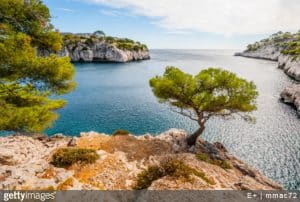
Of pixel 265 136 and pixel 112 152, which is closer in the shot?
pixel 112 152

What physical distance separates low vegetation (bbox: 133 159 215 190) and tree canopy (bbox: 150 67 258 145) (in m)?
8.48

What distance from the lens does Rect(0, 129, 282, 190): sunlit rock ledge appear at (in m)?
13.9

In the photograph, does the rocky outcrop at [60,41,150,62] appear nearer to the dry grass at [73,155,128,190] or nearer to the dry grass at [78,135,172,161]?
the dry grass at [78,135,172,161]

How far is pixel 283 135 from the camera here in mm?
37906

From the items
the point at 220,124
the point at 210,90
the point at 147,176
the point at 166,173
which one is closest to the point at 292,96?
the point at 220,124

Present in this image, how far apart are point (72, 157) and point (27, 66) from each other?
712 cm

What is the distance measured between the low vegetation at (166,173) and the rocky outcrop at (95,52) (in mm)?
125807

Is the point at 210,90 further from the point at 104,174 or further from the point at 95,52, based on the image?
the point at 95,52

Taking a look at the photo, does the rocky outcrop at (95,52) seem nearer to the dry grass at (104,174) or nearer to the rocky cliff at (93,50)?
the rocky cliff at (93,50)

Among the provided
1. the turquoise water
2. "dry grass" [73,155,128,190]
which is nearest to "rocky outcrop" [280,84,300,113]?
the turquoise water

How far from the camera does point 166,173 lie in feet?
52.3

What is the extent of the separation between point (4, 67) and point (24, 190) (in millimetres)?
7181

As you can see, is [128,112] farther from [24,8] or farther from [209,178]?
[24,8]

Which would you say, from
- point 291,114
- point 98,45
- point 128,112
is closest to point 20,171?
point 128,112
